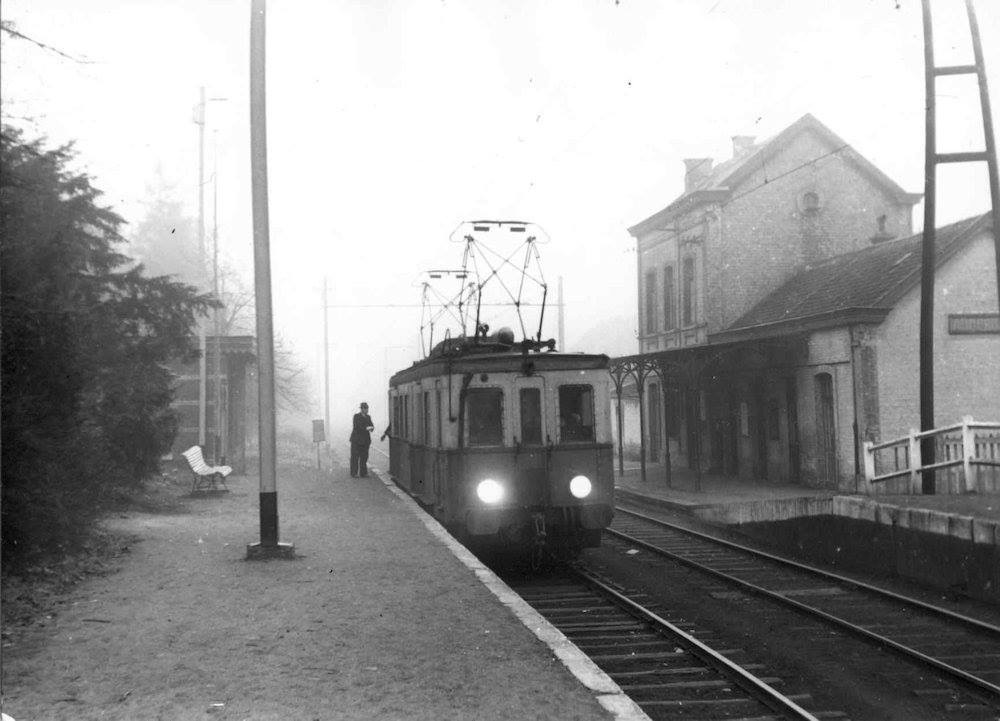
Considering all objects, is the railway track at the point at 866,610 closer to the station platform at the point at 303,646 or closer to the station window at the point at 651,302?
the station platform at the point at 303,646

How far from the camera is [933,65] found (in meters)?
16.7

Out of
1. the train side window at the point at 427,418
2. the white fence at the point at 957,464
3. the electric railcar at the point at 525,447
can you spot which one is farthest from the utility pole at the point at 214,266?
the white fence at the point at 957,464

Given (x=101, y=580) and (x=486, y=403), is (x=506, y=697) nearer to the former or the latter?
(x=101, y=580)

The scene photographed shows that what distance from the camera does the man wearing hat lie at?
24.3m

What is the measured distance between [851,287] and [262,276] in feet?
55.6

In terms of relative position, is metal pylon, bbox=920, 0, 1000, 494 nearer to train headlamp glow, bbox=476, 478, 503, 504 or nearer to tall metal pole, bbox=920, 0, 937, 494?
tall metal pole, bbox=920, 0, 937, 494

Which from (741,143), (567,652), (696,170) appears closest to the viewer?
(567,652)

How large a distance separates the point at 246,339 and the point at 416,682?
2277cm

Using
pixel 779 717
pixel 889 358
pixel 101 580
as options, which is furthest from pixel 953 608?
pixel 889 358

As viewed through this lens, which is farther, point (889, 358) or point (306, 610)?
point (889, 358)

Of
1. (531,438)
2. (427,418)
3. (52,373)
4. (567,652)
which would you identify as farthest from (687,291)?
(567,652)

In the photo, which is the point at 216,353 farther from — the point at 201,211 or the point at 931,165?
Result: the point at 931,165

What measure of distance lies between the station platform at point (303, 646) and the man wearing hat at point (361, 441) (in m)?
12.3

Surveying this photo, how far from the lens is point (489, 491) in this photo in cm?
1209
